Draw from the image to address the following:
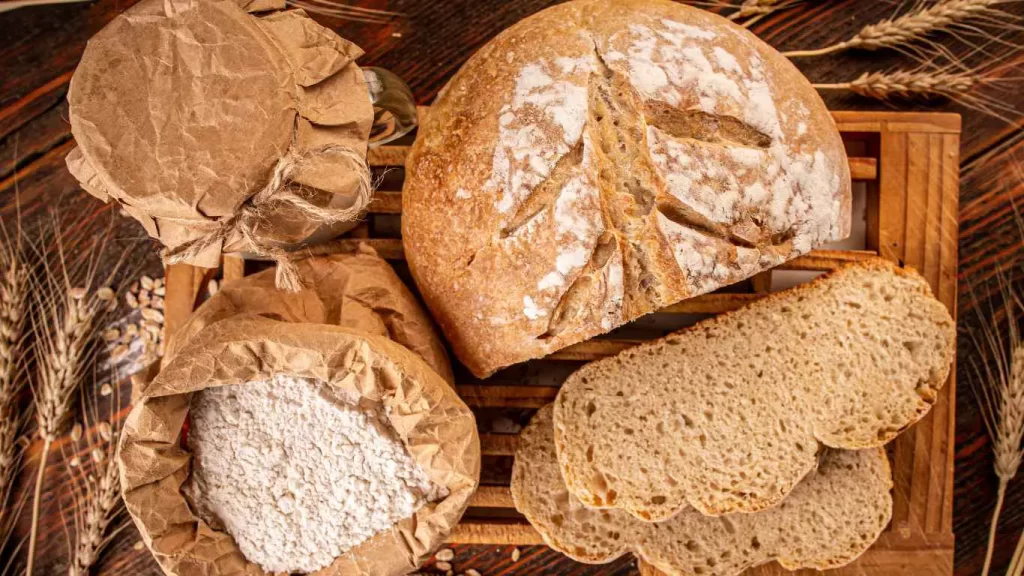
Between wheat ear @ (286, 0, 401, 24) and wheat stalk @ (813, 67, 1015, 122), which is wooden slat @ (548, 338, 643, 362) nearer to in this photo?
wheat stalk @ (813, 67, 1015, 122)

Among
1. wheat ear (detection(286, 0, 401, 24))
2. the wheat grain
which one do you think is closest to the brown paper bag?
the wheat grain

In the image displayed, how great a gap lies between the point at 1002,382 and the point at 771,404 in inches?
28.0

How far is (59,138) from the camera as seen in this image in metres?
2.03

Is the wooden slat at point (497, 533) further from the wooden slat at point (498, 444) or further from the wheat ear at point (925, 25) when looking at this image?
the wheat ear at point (925, 25)

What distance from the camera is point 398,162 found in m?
1.89

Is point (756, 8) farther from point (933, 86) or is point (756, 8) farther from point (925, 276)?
point (925, 276)

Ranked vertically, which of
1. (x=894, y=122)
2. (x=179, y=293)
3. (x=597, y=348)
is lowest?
(x=597, y=348)

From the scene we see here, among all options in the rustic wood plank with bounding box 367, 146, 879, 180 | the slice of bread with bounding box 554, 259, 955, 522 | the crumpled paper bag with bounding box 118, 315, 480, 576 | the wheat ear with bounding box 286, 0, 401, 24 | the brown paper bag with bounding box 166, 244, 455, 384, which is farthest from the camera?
the wheat ear with bounding box 286, 0, 401, 24

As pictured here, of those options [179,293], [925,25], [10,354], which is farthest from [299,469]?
[925,25]

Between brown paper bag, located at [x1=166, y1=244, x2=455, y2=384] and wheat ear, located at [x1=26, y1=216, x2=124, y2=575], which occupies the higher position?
brown paper bag, located at [x1=166, y1=244, x2=455, y2=384]

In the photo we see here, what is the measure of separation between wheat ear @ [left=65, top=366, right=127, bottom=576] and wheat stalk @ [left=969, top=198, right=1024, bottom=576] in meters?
2.37

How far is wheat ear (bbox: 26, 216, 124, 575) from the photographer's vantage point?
1948 mm

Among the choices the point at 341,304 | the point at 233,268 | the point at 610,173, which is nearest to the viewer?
the point at 610,173

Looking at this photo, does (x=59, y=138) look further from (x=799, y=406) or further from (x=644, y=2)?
(x=799, y=406)
